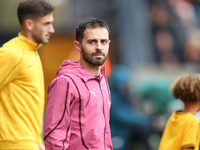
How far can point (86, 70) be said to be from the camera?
363 centimetres

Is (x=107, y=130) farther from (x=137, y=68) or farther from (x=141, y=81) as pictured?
(x=137, y=68)

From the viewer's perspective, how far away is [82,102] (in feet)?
11.2

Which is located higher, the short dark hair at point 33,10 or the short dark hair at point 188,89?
the short dark hair at point 33,10

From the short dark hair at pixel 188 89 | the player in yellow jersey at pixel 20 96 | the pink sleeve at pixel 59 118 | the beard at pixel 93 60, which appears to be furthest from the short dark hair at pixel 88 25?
the short dark hair at pixel 188 89

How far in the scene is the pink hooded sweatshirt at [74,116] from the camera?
3340mm

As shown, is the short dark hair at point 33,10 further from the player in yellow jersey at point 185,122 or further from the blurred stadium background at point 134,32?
the blurred stadium background at point 134,32

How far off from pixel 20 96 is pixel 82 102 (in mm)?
915

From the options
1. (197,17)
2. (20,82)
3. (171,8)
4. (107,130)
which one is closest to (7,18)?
(171,8)

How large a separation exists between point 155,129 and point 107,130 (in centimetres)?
549

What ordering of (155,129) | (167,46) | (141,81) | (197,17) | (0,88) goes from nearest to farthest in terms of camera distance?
(0,88)
(155,129)
(141,81)
(167,46)
(197,17)

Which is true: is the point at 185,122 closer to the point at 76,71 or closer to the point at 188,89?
the point at 188,89

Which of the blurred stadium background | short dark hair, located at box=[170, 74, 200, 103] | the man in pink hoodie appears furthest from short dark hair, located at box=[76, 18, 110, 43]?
the blurred stadium background

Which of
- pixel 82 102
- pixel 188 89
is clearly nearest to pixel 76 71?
pixel 82 102

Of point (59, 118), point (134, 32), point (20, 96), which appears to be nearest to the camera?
point (59, 118)
